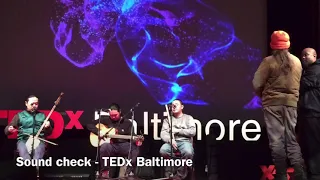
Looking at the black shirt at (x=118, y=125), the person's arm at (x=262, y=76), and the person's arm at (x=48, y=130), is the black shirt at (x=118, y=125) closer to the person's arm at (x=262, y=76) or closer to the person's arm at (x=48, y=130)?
the person's arm at (x=48, y=130)

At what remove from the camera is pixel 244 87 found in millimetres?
7242

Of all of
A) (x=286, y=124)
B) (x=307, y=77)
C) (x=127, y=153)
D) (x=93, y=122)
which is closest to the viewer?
(x=286, y=124)

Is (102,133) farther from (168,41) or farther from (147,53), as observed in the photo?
(168,41)

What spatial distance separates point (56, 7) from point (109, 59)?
110 cm

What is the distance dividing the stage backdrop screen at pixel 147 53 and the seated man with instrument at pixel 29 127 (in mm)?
611

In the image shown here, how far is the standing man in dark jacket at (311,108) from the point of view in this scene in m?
5.06

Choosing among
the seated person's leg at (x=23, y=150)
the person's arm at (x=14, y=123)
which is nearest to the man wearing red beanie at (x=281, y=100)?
the seated person's leg at (x=23, y=150)

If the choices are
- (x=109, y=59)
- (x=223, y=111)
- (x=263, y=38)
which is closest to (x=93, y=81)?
(x=109, y=59)

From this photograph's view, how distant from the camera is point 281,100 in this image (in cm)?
451

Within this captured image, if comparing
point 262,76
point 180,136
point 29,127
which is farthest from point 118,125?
point 262,76

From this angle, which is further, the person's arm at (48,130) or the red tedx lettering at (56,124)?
the red tedx lettering at (56,124)

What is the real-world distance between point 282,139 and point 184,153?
85.9 inches

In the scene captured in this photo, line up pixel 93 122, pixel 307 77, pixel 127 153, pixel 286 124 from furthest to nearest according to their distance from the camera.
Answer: pixel 93 122 < pixel 127 153 < pixel 307 77 < pixel 286 124

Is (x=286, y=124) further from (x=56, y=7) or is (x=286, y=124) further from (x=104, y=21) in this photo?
(x=56, y=7)
